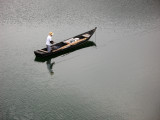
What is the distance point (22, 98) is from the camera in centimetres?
1113

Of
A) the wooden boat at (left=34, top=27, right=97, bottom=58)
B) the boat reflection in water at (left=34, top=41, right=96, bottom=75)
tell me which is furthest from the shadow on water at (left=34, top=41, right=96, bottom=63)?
the wooden boat at (left=34, top=27, right=97, bottom=58)

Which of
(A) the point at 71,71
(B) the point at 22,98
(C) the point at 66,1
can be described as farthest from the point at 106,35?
(B) the point at 22,98

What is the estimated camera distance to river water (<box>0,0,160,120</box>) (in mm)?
10836

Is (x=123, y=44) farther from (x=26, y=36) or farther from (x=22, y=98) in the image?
(x=22, y=98)

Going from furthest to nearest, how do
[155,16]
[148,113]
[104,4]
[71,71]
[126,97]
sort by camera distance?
[104,4] < [155,16] < [71,71] < [126,97] < [148,113]

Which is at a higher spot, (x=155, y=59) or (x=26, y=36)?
(x=26, y=36)

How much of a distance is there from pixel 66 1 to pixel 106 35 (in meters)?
7.14

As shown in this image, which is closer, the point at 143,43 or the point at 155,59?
the point at 155,59

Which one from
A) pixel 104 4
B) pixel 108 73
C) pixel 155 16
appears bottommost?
pixel 108 73

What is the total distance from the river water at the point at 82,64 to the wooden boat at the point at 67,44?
484 millimetres

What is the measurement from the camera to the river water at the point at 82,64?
10.8m

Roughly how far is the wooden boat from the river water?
1.59ft

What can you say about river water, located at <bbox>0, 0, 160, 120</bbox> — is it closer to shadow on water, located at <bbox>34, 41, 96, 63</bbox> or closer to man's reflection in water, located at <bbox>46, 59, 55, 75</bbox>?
man's reflection in water, located at <bbox>46, 59, 55, 75</bbox>

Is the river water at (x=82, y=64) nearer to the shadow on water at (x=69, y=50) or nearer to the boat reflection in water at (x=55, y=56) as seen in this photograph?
the boat reflection in water at (x=55, y=56)
